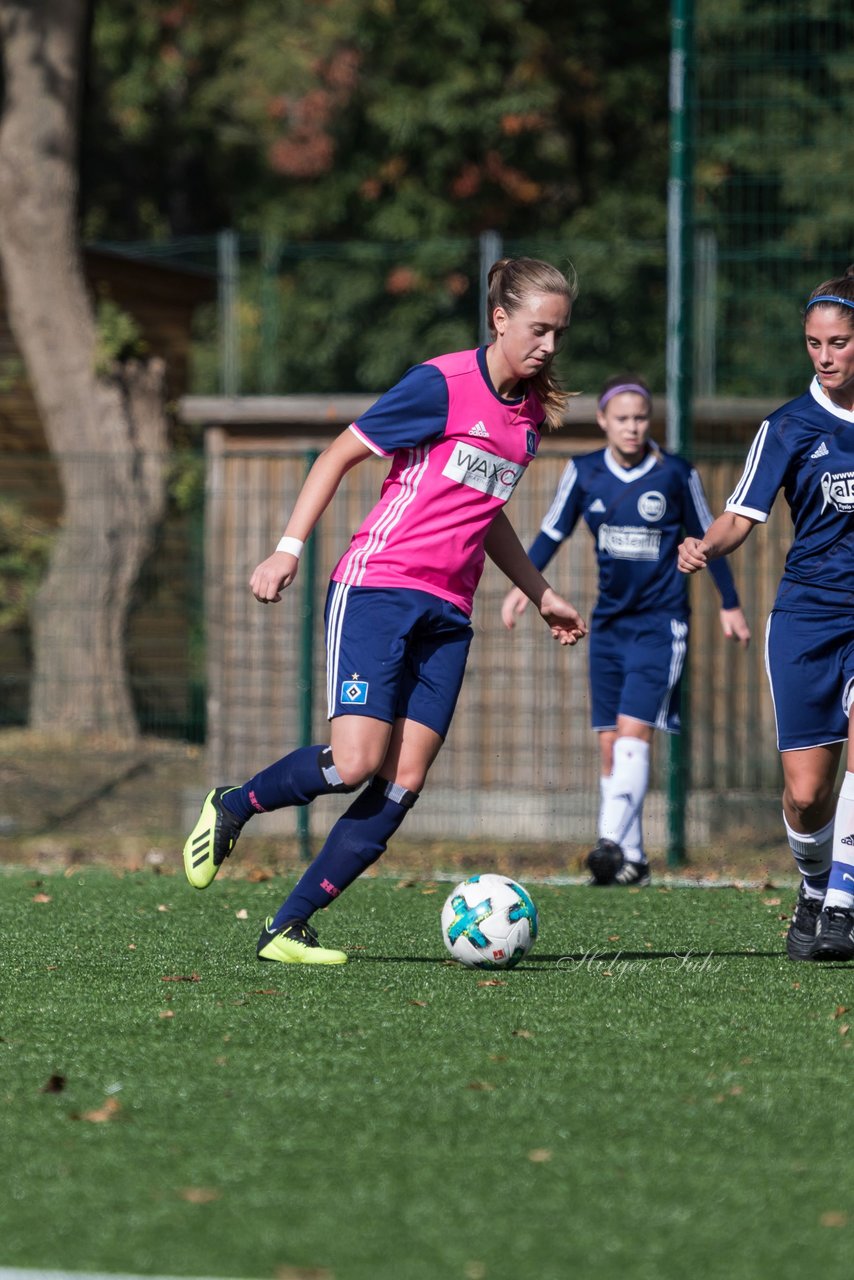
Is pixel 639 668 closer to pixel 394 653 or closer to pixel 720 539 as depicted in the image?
pixel 720 539

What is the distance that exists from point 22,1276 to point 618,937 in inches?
163

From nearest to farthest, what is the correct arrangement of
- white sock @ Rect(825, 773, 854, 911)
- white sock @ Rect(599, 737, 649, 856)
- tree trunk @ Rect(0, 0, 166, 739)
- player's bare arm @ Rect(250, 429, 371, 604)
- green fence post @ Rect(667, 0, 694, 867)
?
player's bare arm @ Rect(250, 429, 371, 604), white sock @ Rect(825, 773, 854, 911), white sock @ Rect(599, 737, 649, 856), green fence post @ Rect(667, 0, 694, 867), tree trunk @ Rect(0, 0, 166, 739)

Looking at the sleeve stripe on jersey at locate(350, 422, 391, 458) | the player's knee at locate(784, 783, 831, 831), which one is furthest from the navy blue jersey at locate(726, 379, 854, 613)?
the sleeve stripe on jersey at locate(350, 422, 391, 458)

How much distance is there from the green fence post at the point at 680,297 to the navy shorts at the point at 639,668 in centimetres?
115

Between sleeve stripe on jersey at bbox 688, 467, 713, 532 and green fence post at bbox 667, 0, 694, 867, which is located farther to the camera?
green fence post at bbox 667, 0, 694, 867

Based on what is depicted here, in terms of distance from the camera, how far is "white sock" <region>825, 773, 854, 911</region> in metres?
5.95

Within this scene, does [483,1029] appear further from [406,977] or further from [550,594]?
[550,594]

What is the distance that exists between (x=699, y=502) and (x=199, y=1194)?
5.90 meters

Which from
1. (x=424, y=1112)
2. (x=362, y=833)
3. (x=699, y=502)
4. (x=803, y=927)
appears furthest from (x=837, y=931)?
(x=699, y=502)

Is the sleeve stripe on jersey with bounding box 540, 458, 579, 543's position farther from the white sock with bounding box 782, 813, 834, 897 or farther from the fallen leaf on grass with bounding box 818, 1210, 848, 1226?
the fallen leaf on grass with bounding box 818, 1210, 848, 1226

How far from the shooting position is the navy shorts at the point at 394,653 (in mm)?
5699

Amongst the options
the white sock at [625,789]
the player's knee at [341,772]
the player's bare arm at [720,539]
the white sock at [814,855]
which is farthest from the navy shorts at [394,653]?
the white sock at [625,789]

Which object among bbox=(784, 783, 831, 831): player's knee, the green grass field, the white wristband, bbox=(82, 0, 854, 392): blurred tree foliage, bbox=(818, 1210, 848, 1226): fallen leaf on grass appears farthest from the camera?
→ bbox=(82, 0, 854, 392): blurred tree foliage

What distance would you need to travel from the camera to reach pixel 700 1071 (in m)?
4.58
